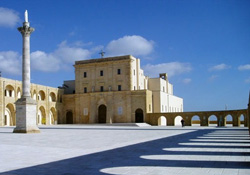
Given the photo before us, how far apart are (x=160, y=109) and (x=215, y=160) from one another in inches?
1756

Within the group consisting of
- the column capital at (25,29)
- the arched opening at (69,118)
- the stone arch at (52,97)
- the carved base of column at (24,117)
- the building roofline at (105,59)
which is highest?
the building roofline at (105,59)

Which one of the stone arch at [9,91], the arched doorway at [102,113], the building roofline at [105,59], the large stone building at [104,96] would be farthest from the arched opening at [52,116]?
the building roofline at [105,59]

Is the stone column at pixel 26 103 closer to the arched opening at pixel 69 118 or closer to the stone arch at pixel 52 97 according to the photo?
the stone arch at pixel 52 97

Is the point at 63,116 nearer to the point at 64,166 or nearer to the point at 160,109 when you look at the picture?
the point at 160,109

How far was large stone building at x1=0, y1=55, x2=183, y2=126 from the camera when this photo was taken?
50.1 m

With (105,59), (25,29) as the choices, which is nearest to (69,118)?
(105,59)

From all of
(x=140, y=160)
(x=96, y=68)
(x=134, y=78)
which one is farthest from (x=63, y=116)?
(x=140, y=160)

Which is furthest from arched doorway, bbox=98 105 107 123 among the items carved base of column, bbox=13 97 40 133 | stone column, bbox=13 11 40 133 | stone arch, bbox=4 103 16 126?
carved base of column, bbox=13 97 40 133

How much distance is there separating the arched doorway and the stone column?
29.4m

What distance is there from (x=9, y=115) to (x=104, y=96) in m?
15.6

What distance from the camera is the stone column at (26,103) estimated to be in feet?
79.0

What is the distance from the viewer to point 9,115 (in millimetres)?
45531

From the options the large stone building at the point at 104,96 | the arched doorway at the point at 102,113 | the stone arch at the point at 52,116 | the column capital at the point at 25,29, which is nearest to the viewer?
the column capital at the point at 25,29

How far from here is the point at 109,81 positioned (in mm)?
53312
